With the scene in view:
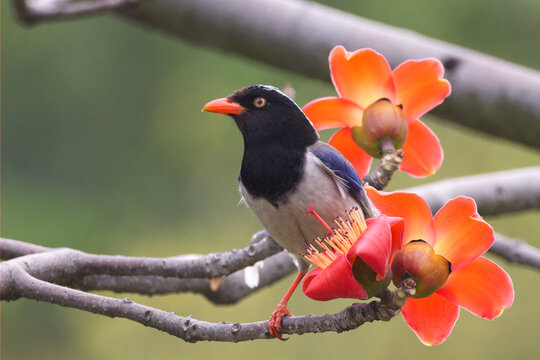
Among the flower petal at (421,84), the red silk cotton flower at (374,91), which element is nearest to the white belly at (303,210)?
the red silk cotton flower at (374,91)

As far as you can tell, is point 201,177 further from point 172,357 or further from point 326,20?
point 326,20

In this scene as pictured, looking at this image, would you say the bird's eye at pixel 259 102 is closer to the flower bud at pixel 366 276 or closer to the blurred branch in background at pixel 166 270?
the blurred branch in background at pixel 166 270

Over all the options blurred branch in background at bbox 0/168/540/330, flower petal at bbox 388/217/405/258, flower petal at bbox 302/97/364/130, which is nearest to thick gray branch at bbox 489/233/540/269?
blurred branch in background at bbox 0/168/540/330

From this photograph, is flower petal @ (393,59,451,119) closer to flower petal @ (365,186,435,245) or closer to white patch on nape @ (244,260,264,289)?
flower petal @ (365,186,435,245)

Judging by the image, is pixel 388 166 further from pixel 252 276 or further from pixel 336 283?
pixel 252 276

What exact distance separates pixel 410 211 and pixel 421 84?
0.48 meters

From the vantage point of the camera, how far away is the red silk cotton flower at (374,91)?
59.7 inches

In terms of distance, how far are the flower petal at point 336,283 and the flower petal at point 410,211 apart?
14cm

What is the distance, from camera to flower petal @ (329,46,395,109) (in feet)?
4.96

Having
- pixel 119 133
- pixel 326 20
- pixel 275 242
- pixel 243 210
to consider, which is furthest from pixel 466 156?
pixel 275 242

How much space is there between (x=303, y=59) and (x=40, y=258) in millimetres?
1174

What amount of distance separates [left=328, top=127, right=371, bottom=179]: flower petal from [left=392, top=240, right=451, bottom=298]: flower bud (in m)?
0.51

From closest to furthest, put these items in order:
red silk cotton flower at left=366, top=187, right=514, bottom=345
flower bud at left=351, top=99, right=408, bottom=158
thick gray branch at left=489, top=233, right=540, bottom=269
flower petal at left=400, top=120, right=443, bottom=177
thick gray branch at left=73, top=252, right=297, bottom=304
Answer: red silk cotton flower at left=366, top=187, right=514, bottom=345 < flower bud at left=351, top=99, right=408, bottom=158 < flower petal at left=400, top=120, right=443, bottom=177 < thick gray branch at left=73, top=252, right=297, bottom=304 < thick gray branch at left=489, top=233, right=540, bottom=269

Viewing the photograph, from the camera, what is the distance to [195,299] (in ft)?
16.5
